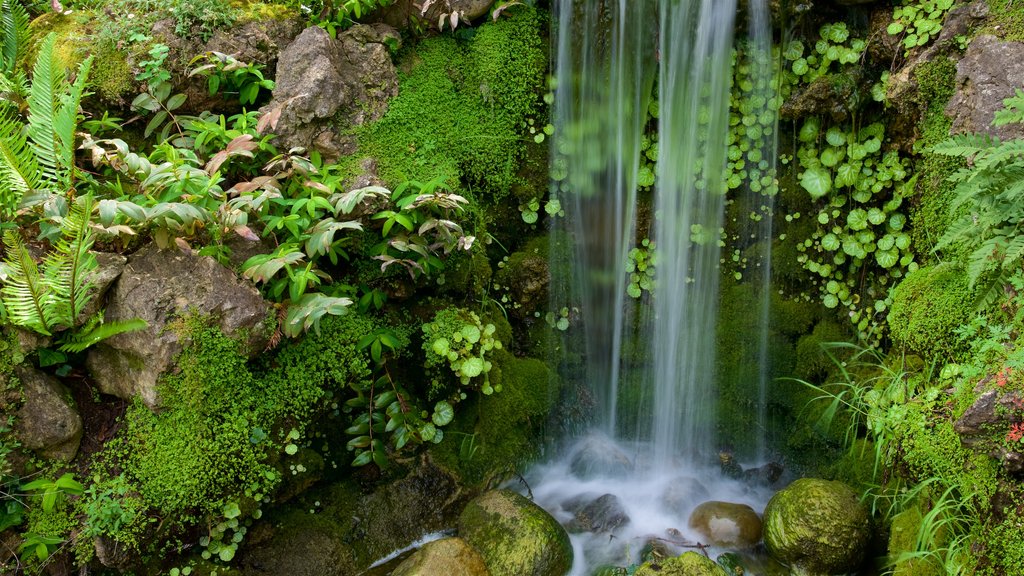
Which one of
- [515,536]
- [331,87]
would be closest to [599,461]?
[515,536]

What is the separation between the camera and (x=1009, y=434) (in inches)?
121

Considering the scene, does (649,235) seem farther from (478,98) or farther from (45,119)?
(45,119)

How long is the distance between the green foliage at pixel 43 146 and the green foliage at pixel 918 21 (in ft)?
16.0

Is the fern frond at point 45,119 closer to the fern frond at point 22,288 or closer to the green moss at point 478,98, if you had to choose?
the fern frond at point 22,288

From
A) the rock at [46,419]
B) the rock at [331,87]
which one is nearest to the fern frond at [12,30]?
the rock at [331,87]

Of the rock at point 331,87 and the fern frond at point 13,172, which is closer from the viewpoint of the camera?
the fern frond at point 13,172

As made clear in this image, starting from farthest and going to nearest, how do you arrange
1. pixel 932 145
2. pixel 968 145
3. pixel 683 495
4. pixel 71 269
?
pixel 683 495 < pixel 932 145 < pixel 968 145 < pixel 71 269

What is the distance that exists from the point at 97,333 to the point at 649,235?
3608mm

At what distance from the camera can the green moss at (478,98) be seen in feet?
15.5

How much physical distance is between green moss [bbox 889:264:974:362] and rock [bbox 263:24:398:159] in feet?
11.8

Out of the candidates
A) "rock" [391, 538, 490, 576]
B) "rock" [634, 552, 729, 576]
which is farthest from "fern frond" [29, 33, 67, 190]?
"rock" [634, 552, 729, 576]

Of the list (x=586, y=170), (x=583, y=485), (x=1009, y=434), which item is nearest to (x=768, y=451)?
(x=583, y=485)

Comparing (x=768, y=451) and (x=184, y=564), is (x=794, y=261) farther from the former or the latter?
(x=184, y=564)

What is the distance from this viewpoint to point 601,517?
4.56 metres
